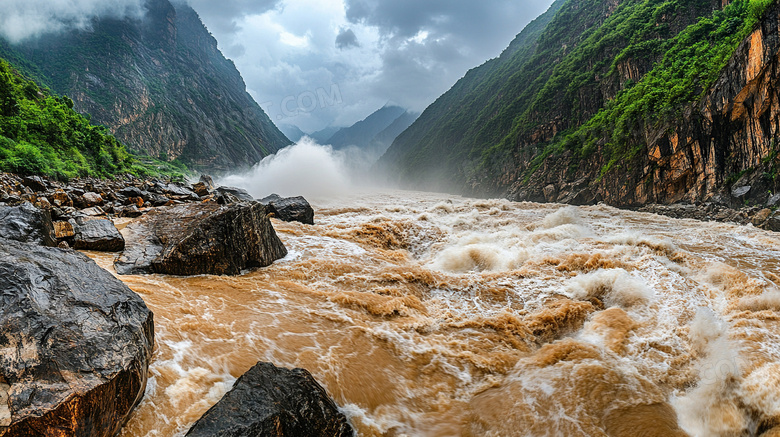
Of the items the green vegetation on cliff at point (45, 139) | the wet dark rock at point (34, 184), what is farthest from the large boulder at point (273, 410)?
the green vegetation on cliff at point (45, 139)

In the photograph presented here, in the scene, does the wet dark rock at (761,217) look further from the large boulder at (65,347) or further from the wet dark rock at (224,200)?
the wet dark rock at (224,200)

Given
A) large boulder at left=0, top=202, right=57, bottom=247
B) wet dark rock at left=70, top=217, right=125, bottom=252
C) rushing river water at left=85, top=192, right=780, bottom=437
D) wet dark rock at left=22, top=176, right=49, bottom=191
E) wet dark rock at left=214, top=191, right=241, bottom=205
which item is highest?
wet dark rock at left=22, top=176, right=49, bottom=191

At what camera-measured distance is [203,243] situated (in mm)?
7156

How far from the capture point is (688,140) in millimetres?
20281

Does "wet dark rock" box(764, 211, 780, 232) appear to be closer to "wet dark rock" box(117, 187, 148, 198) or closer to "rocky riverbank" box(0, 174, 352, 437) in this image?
"rocky riverbank" box(0, 174, 352, 437)

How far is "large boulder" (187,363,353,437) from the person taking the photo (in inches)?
108

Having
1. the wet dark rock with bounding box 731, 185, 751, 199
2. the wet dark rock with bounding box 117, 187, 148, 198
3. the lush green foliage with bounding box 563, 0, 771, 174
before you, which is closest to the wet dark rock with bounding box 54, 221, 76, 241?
the wet dark rock with bounding box 117, 187, 148, 198

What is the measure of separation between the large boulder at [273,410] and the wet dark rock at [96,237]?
646 centimetres

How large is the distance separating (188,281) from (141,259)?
1.43 metres

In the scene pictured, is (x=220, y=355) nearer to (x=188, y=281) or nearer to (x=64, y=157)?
(x=188, y=281)

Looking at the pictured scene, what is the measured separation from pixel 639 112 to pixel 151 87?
3591 inches

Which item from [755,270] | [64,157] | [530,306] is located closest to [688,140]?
[755,270]

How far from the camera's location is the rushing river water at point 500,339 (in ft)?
12.1

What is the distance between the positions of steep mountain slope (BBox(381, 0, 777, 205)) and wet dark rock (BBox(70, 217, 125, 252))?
85.9 ft
